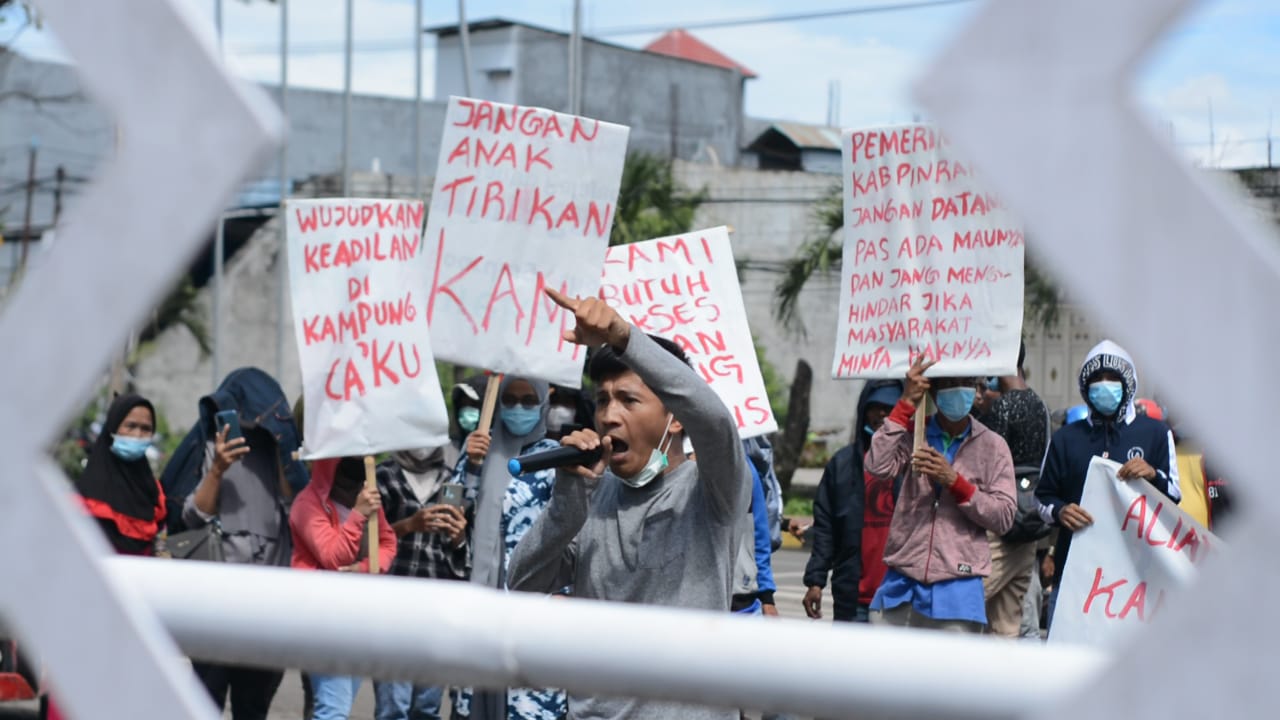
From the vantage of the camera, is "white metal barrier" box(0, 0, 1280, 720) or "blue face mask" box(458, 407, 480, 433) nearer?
"white metal barrier" box(0, 0, 1280, 720)

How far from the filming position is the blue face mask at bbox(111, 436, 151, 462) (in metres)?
7.98

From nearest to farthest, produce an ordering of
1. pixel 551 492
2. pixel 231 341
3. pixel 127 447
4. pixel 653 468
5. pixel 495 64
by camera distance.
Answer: pixel 653 468, pixel 551 492, pixel 127 447, pixel 231 341, pixel 495 64

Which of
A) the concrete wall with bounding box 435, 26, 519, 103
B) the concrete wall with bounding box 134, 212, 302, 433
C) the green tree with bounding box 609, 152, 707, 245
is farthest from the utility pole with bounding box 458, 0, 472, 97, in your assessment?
the concrete wall with bounding box 435, 26, 519, 103

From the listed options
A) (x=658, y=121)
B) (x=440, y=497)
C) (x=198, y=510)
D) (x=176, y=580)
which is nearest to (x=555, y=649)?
(x=176, y=580)

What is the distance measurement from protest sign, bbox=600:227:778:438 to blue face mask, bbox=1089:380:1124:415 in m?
1.36

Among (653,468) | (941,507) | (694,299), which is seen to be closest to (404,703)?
(694,299)

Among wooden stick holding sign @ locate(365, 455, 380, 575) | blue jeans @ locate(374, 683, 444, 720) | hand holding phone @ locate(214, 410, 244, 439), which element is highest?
hand holding phone @ locate(214, 410, 244, 439)

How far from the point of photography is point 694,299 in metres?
7.31

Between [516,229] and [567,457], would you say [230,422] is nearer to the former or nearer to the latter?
[516,229]

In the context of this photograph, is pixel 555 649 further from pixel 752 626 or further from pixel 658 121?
pixel 658 121

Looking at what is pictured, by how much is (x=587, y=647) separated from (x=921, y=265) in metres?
5.90

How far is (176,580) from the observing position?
1.36 metres

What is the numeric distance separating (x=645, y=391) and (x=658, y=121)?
4233 centimetres

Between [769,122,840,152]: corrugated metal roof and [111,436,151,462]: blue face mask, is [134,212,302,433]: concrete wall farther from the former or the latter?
[111,436,151,462]: blue face mask
